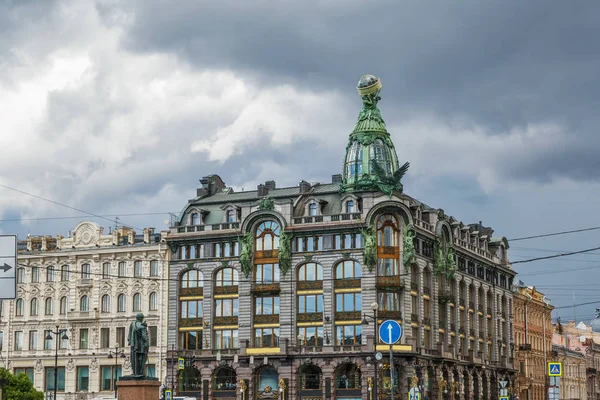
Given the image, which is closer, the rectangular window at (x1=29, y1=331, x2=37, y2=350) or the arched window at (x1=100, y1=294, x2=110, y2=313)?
the arched window at (x1=100, y1=294, x2=110, y2=313)

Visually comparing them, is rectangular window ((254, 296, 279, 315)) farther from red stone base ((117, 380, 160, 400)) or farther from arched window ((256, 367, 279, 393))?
red stone base ((117, 380, 160, 400))

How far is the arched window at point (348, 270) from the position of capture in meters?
101

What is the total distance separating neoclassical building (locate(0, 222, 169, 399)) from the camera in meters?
109

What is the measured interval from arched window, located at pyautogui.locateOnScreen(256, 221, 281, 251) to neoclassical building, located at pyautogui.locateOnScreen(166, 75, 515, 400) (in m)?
0.10

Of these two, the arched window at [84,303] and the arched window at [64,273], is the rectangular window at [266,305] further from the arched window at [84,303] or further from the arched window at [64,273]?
the arched window at [64,273]

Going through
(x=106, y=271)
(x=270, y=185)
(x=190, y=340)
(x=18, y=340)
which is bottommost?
(x=190, y=340)

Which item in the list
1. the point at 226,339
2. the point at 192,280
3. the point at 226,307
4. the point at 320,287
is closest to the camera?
the point at 320,287

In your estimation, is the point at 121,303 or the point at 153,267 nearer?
the point at 153,267

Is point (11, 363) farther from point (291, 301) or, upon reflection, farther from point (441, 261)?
point (441, 261)

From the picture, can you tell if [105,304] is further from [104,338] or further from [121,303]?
[104,338]

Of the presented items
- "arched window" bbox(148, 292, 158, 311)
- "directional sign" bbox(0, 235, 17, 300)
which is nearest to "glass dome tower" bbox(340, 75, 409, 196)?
"arched window" bbox(148, 292, 158, 311)

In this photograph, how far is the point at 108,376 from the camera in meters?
110

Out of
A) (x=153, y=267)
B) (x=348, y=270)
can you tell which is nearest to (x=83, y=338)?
(x=153, y=267)

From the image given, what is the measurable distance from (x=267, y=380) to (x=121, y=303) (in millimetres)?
17398
